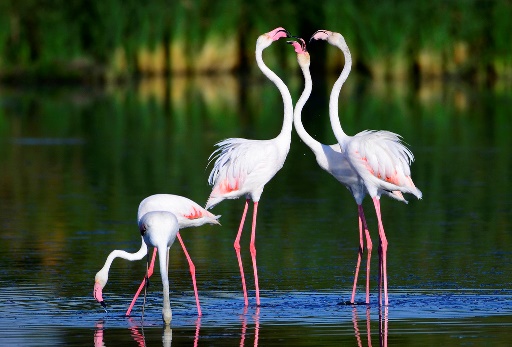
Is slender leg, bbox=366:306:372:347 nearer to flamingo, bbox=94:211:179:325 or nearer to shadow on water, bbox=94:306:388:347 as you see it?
shadow on water, bbox=94:306:388:347

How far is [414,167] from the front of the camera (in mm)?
17891

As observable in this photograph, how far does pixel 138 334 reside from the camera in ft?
26.8

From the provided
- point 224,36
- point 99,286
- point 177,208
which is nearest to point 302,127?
point 177,208

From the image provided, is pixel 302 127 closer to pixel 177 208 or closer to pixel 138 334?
pixel 177 208

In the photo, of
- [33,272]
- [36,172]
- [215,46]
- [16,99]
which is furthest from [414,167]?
[215,46]

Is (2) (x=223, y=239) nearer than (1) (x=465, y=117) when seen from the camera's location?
Yes

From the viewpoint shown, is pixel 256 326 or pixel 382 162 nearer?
pixel 256 326

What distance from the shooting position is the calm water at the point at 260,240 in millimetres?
8289

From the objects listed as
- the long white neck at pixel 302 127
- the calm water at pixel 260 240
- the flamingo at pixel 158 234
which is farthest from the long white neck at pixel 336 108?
the flamingo at pixel 158 234

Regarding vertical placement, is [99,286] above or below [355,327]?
above

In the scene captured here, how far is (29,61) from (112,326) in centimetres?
3083

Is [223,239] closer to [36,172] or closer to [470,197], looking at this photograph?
[470,197]

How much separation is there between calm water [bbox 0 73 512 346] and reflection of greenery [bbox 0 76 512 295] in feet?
0.11

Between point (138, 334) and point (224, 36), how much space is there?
102ft
